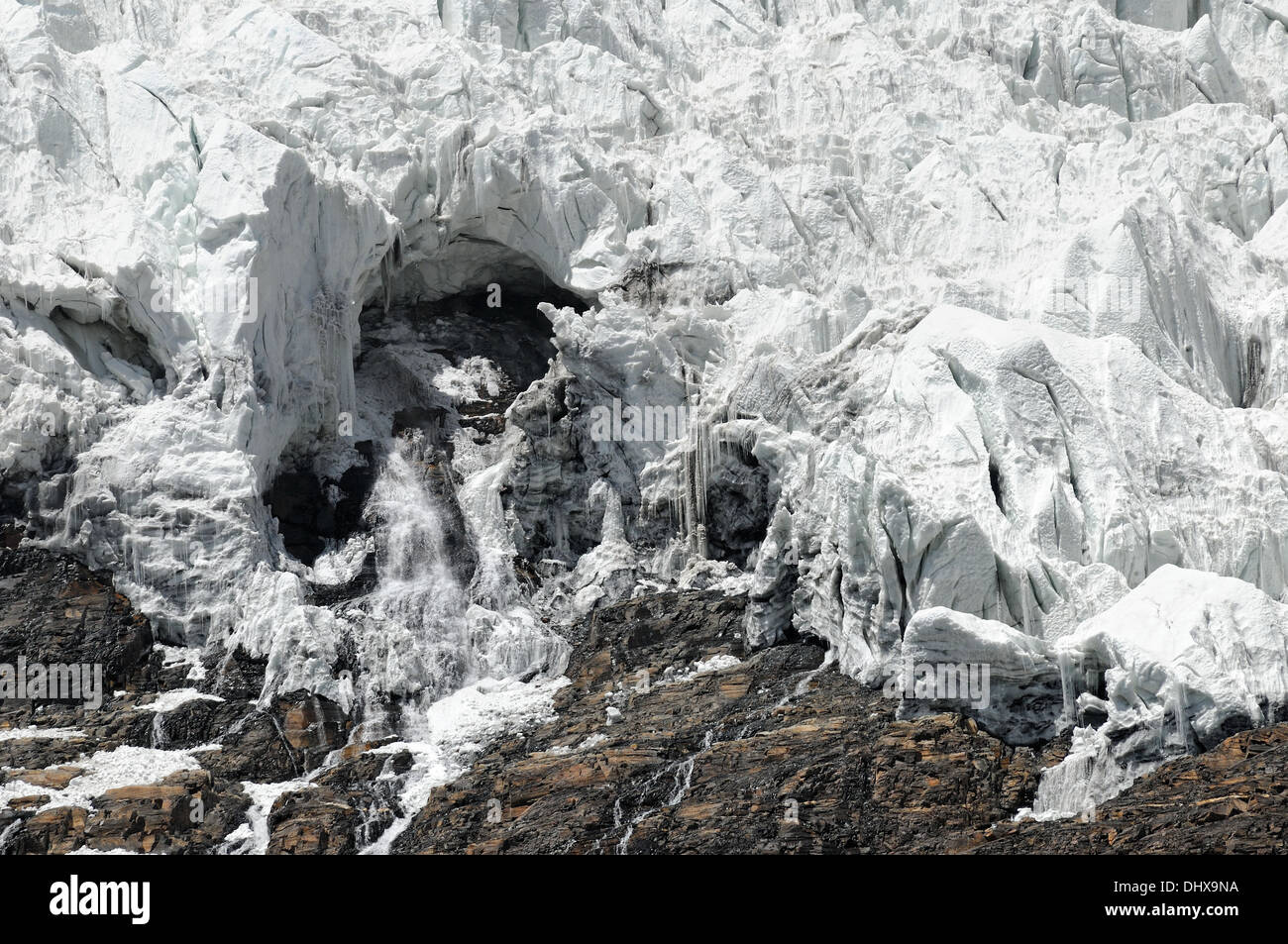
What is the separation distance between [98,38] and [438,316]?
1308cm

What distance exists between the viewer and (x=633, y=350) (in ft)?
140

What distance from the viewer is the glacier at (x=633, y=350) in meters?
35.6

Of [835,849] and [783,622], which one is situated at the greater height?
[783,622]

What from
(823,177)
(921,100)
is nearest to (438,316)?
(823,177)

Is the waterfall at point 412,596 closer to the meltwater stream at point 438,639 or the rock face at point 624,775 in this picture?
the meltwater stream at point 438,639

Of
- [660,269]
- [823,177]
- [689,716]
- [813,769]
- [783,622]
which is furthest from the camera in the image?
[823,177]

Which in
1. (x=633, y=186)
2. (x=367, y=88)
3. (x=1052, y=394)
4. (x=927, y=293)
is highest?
(x=367, y=88)

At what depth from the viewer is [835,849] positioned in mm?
29000

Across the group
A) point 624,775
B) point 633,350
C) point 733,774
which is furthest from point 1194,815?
point 633,350

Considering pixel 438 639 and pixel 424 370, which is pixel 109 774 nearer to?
pixel 438 639

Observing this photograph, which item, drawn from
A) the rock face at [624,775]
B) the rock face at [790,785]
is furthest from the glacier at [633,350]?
the rock face at [790,785]

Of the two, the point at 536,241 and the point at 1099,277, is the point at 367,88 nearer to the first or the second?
the point at 536,241

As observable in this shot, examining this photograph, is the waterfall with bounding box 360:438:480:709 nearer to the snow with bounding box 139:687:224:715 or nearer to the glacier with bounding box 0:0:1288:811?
the glacier with bounding box 0:0:1288:811

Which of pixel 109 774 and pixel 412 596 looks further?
pixel 412 596
